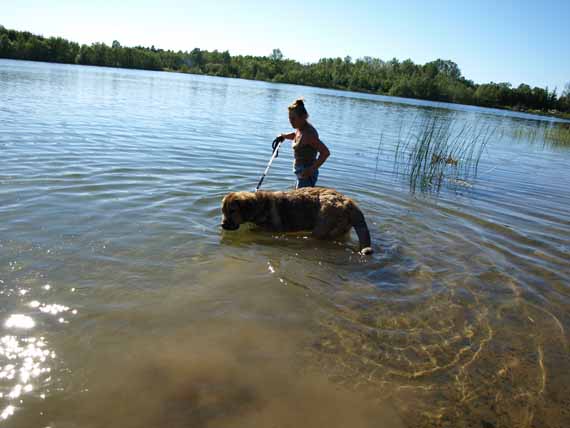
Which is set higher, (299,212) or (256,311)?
(299,212)

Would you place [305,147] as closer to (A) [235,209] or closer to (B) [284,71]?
(A) [235,209]

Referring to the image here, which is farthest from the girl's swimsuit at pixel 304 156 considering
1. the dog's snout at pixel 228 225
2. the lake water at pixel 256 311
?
the dog's snout at pixel 228 225

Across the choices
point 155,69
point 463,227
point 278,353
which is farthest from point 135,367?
point 155,69

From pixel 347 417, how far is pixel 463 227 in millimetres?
6297

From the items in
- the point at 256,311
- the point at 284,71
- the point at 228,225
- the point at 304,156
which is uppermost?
the point at 284,71

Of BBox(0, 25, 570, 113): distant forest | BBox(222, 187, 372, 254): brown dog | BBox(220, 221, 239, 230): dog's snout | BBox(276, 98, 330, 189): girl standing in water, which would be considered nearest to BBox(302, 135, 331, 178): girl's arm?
BBox(276, 98, 330, 189): girl standing in water

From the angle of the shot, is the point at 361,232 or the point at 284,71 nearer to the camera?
the point at 361,232

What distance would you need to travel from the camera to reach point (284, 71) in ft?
474

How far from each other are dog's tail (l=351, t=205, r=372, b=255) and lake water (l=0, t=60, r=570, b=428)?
0.29m

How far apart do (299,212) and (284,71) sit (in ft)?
481

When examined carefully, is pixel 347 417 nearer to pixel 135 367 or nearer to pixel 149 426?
pixel 149 426

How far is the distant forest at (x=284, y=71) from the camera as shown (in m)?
94.2

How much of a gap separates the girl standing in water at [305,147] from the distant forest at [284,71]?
101 m

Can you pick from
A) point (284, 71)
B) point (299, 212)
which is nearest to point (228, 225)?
point (299, 212)
